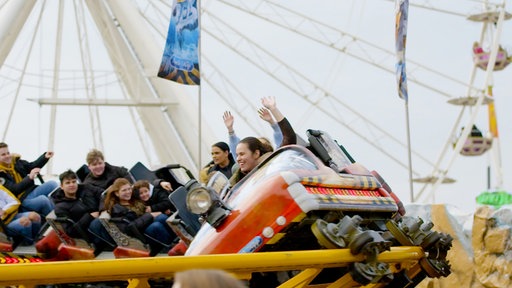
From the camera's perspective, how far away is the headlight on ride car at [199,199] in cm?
549

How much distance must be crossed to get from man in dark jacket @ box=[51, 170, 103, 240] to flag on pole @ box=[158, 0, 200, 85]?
5.70 feet

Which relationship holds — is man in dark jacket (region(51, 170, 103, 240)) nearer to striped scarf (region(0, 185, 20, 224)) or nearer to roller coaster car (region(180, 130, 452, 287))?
striped scarf (region(0, 185, 20, 224))

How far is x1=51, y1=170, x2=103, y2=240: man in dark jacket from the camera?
932 centimetres

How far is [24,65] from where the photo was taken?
17891 millimetres

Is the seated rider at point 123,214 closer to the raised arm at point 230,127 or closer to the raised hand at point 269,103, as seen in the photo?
the raised arm at point 230,127

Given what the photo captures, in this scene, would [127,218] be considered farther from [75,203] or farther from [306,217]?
[306,217]

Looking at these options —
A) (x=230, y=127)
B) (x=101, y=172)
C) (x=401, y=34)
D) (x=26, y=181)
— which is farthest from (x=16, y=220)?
(x=401, y=34)

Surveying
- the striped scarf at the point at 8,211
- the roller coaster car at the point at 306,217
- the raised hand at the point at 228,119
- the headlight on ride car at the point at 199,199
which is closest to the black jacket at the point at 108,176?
the striped scarf at the point at 8,211

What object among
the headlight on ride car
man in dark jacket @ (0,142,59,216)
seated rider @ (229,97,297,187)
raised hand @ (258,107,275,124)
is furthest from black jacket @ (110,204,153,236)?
the headlight on ride car

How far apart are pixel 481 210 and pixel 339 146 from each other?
10.2 feet

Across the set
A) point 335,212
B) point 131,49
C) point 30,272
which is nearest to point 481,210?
point 335,212

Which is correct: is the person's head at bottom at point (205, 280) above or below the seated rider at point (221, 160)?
above

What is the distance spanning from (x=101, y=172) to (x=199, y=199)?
441cm

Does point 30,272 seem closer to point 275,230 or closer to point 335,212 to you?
point 275,230
